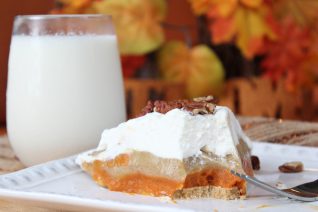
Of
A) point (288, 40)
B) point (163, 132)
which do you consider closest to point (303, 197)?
point (163, 132)

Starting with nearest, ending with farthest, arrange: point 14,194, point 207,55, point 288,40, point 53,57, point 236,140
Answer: point 14,194
point 236,140
point 53,57
point 207,55
point 288,40

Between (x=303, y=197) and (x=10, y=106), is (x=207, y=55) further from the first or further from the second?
(x=303, y=197)

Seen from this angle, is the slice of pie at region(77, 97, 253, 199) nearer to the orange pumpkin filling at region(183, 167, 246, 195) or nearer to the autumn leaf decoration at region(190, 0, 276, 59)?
the orange pumpkin filling at region(183, 167, 246, 195)

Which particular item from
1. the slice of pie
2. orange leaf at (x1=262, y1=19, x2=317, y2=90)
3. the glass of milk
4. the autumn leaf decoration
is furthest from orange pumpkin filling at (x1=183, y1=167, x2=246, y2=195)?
orange leaf at (x1=262, y1=19, x2=317, y2=90)

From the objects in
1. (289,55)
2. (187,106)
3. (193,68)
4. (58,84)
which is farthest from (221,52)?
(187,106)

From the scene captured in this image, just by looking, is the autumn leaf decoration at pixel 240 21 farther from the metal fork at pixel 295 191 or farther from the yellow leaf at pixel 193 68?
the metal fork at pixel 295 191
